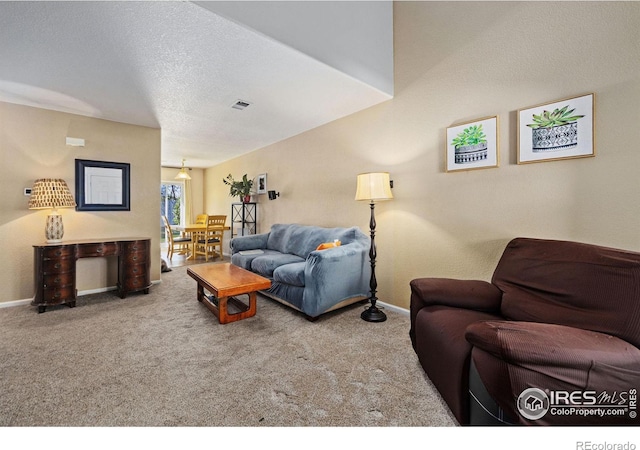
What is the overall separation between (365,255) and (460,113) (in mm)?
1709

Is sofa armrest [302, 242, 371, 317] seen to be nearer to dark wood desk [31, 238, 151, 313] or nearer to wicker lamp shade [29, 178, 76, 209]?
dark wood desk [31, 238, 151, 313]

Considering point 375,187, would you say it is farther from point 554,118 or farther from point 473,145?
point 554,118

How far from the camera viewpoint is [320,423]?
139cm

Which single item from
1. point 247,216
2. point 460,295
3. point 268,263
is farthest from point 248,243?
point 460,295

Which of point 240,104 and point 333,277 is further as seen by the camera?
point 240,104

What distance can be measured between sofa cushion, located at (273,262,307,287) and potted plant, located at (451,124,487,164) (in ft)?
6.13

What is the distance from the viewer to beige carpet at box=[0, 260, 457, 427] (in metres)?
1.44

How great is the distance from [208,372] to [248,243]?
2.76 meters

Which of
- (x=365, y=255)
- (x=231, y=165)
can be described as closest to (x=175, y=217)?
Result: (x=231, y=165)

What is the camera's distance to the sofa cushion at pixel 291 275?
2.78 metres

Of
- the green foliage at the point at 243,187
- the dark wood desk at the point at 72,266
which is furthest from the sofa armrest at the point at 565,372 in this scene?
the green foliage at the point at 243,187

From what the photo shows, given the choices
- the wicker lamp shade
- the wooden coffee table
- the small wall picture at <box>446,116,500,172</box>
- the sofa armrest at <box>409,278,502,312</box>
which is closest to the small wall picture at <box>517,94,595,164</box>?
the small wall picture at <box>446,116,500,172</box>

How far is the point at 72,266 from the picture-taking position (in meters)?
3.11

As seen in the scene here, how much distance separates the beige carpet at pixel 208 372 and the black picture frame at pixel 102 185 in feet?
4.84
